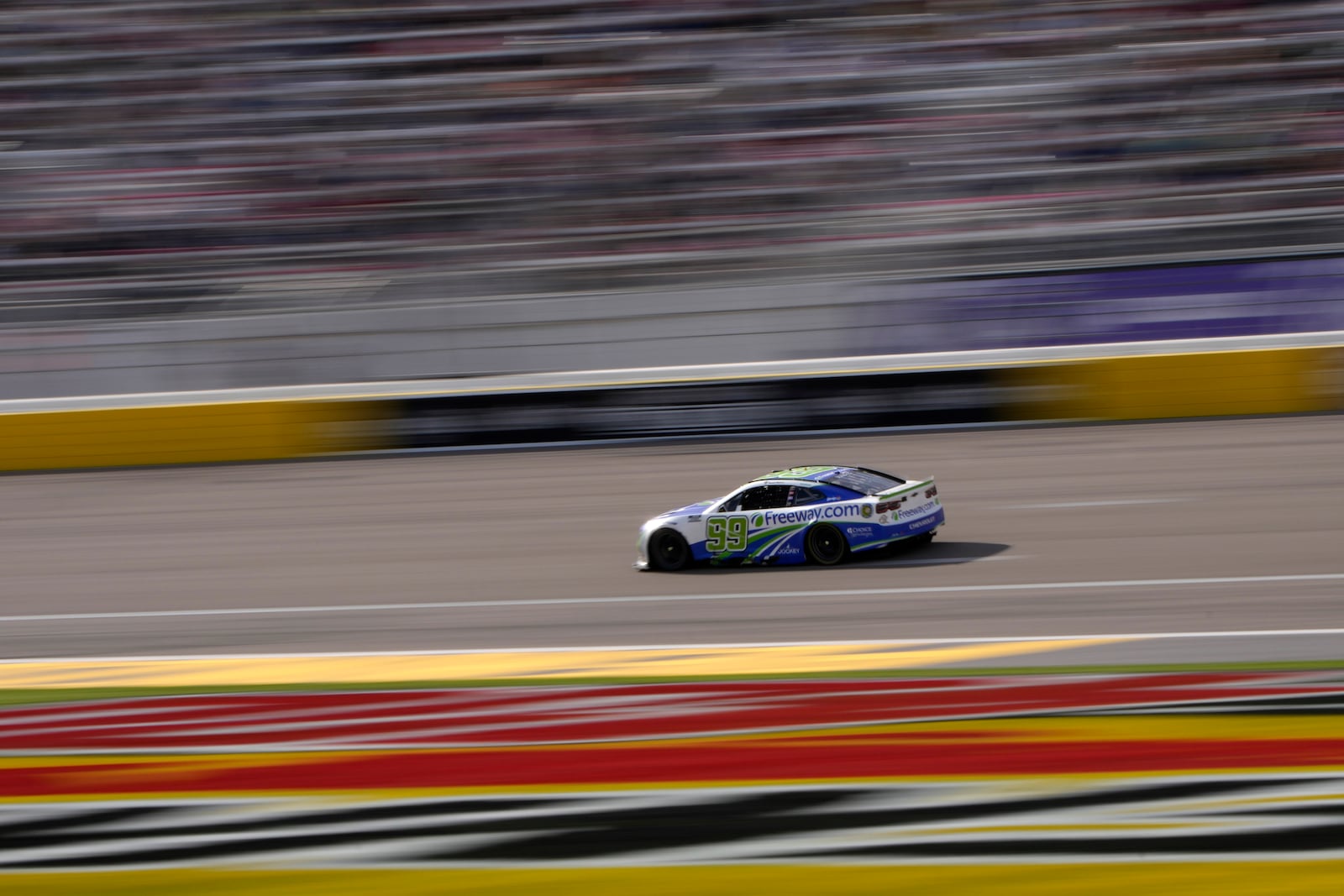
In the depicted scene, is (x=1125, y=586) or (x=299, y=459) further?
(x=299, y=459)

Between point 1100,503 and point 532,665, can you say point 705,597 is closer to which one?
Answer: point 532,665

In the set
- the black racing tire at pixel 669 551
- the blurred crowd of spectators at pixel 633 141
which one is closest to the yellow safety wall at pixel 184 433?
the blurred crowd of spectators at pixel 633 141

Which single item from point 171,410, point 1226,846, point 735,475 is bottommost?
point 1226,846

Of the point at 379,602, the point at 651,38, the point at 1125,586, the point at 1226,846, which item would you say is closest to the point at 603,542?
the point at 379,602

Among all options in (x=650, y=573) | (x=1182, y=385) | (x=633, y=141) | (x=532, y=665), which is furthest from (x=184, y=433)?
(x=1182, y=385)

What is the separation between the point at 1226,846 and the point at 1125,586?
4.93m

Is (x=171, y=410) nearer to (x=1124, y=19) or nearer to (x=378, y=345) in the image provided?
(x=378, y=345)

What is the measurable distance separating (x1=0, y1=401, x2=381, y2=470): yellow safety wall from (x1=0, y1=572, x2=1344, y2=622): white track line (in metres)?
6.55

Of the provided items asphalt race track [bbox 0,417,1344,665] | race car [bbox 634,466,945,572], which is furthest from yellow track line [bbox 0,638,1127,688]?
race car [bbox 634,466,945,572]

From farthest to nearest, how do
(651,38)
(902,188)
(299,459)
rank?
(651,38), (902,188), (299,459)

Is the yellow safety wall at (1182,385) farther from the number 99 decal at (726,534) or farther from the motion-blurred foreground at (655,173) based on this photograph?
the number 99 decal at (726,534)

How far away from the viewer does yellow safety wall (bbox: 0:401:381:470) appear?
18.2 meters

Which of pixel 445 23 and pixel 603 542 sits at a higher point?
pixel 445 23

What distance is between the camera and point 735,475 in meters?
15.2
